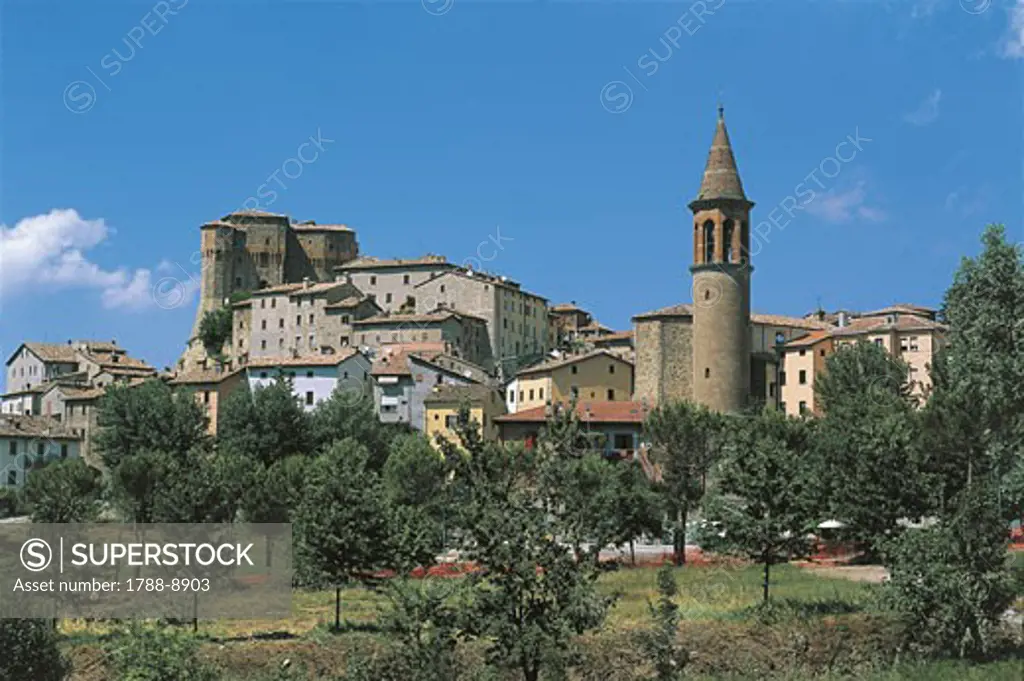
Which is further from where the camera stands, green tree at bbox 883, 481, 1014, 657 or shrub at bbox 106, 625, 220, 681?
Answer: green tree at bbox 883, 481, 1014, 657

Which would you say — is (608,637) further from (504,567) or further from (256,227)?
(256,227)

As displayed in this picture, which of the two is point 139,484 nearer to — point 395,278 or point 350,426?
point 350,426

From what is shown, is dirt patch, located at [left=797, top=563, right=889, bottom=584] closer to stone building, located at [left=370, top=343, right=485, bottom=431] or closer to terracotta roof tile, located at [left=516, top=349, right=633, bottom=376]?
terracotta roof tile, located at [left=516, top=349, right=633, bottom=376]

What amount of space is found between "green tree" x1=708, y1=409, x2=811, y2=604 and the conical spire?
37.4 m

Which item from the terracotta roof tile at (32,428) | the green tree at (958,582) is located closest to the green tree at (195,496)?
the green tree at (958,582)

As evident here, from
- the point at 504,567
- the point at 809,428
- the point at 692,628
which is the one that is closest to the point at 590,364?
the point at 809,428

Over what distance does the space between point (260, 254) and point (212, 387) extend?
4146 cm

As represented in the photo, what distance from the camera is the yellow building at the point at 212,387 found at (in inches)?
3186

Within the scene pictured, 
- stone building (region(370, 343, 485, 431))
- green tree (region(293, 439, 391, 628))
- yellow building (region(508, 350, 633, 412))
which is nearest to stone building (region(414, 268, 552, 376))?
stone building (region(370, 343, 485, 431))

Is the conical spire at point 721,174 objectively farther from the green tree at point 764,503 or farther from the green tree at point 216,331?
the green tree at point 216,331

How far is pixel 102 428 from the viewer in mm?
80312

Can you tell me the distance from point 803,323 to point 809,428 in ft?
97.2

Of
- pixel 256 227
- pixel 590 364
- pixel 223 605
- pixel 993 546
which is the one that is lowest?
pixel 223 605

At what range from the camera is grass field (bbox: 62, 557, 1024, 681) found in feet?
89.8
